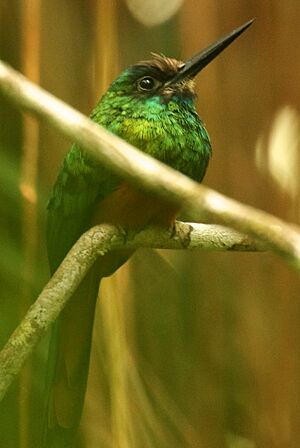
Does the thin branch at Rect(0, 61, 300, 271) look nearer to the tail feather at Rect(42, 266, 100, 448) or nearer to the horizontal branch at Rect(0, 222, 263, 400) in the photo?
the horizontal branch at Rect(0, 222, 263, 400)

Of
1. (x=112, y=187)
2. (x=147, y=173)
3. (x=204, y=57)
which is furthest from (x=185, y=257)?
(x=147, y=173)

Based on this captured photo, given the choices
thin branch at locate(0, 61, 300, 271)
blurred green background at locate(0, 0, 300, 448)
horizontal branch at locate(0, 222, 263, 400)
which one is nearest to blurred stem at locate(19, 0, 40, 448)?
blurred green background at locate(0, 0, 300, 448)

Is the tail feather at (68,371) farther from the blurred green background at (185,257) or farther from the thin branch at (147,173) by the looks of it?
the thin branch at (147,173)

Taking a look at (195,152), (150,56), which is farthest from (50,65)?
(195,152)

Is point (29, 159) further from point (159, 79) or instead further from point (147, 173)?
point (147, 173)

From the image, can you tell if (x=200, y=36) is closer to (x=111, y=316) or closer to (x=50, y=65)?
(x=50, y=65)

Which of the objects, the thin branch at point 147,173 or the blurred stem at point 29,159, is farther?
the blurred stem at point 29,159

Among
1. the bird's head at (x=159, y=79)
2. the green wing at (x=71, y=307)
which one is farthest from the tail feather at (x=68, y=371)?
the bird's head at (x=159, y=79)
